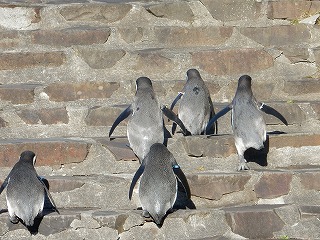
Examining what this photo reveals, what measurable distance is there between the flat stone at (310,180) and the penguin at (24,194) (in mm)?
1627

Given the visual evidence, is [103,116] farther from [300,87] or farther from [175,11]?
[300,87]

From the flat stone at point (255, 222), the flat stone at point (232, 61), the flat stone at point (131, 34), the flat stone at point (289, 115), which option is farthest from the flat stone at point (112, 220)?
the flat stone at point (131, 34)

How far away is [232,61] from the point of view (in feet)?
23.9

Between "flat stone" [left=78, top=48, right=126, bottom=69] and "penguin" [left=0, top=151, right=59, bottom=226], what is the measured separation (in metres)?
1.68

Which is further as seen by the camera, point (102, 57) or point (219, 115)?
point (102, 57)

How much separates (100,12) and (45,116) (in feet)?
4.44

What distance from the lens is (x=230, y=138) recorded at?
252 inches

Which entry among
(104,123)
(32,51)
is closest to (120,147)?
(104,123)

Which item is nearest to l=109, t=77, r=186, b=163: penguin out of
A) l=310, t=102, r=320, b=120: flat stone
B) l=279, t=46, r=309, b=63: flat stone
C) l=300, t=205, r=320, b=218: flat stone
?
l=310, t=102, r=320, b=120: flat stone

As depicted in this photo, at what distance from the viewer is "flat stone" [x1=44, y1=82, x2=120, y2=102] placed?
6891mm

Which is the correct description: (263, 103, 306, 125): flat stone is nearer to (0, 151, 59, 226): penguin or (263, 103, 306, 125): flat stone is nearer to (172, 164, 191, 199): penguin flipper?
(172, 164, 191, 199): penguin flipper

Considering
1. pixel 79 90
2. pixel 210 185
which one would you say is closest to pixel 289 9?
pixel 79 90

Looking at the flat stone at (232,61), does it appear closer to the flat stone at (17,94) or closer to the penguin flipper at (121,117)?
the penguin flipper at (121,117)

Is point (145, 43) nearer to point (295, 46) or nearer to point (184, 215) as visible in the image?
point (295, 46)
